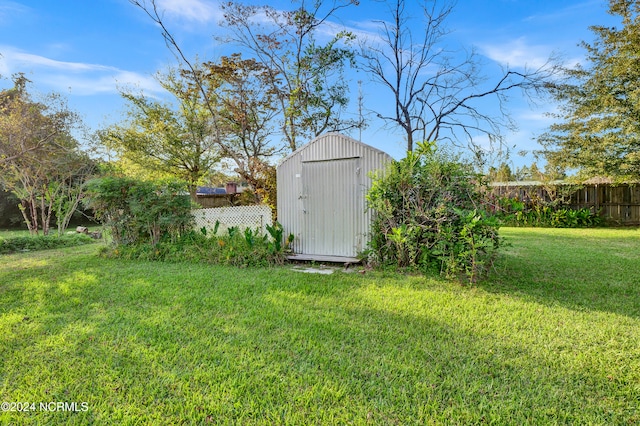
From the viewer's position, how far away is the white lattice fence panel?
6832mm

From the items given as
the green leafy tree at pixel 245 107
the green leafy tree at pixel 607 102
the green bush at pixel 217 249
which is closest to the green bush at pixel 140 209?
the green bush at pixel 217 249

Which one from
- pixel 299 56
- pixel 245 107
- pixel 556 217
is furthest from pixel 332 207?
pixel 556 217

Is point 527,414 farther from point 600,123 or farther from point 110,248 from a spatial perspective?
point 600,123

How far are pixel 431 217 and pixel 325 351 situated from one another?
2.93 m

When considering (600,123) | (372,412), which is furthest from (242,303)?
(600,123)

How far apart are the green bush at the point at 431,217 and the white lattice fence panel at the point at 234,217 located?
2.53 m

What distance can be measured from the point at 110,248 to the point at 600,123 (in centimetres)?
1543

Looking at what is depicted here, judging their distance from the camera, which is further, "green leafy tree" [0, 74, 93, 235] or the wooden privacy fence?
the wooden privacy fence

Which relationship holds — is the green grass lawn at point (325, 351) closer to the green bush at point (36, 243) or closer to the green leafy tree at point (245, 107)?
the green bush at point (36, 243)

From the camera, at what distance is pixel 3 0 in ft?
19.3

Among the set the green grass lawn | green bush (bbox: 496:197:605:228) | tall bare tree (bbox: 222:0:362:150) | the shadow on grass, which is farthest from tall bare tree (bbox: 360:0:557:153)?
the green grass lawn

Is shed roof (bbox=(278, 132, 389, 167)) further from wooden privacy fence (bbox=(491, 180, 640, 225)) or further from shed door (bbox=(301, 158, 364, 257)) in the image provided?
wooden privacy fence (bbox=(491, 180, 640, 225))

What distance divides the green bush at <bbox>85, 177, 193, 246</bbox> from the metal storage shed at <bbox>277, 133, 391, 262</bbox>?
225 cm

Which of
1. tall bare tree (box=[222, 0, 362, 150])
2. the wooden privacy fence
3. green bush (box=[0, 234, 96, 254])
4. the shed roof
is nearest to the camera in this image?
the shed roof
